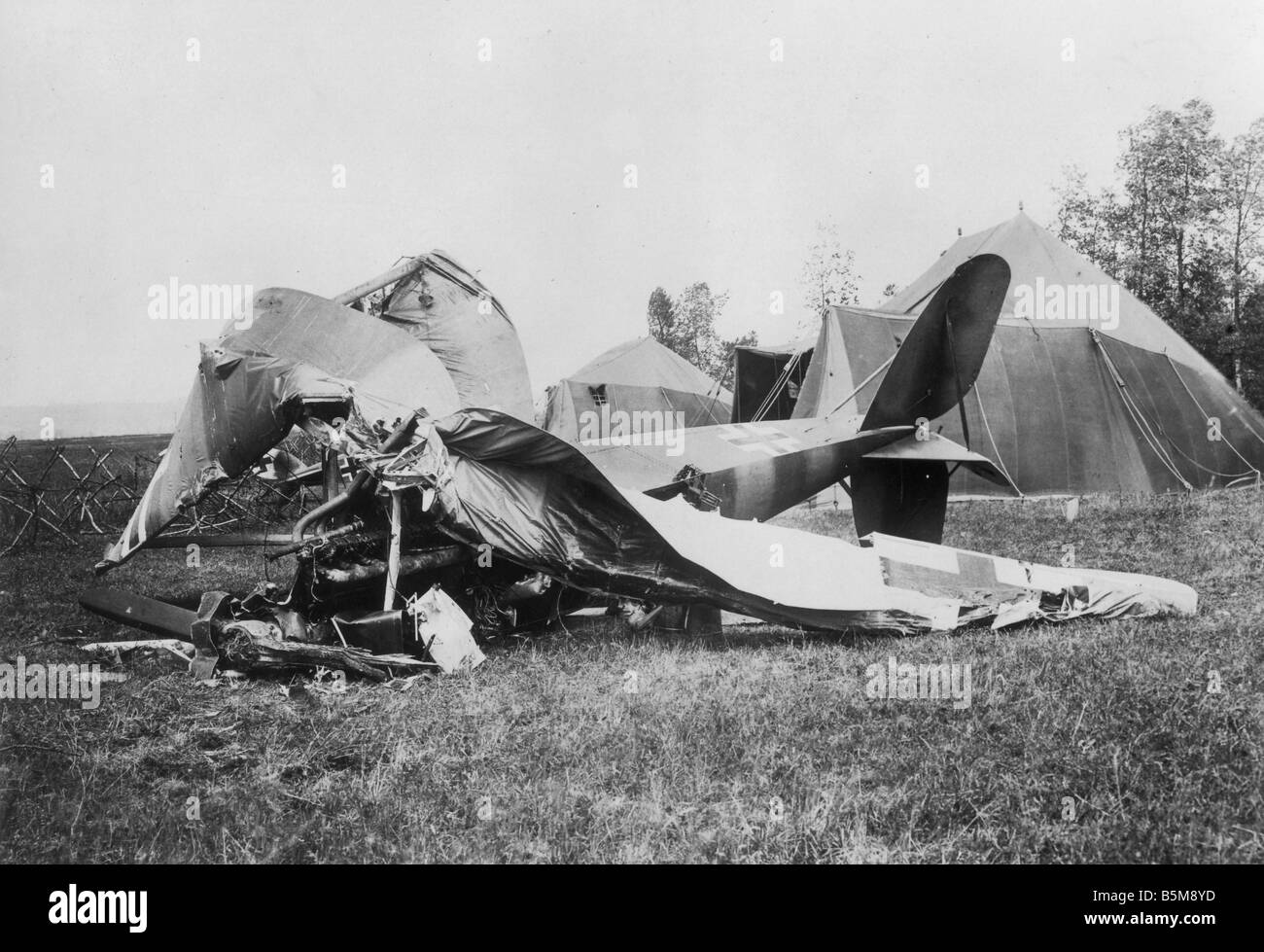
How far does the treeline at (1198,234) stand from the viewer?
13656 millimetres

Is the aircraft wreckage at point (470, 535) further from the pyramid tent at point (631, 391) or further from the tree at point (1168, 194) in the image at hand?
the pyramid tent at point (631, 391)

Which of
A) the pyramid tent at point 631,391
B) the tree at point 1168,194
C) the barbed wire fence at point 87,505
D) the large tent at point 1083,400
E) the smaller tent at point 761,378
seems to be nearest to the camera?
the barbed wire fence at point 87,505

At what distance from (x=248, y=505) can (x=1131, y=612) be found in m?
12.4

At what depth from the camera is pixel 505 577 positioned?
18.8 ft

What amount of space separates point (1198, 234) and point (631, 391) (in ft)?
45.4

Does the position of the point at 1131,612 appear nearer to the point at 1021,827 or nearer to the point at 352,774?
the point at 1021,827

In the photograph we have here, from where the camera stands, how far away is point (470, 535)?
4.88 metres

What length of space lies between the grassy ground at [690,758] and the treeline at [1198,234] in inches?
403

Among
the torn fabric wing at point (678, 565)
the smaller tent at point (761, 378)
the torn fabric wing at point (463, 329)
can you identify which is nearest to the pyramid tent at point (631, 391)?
the smaller tent at point (761, 378)

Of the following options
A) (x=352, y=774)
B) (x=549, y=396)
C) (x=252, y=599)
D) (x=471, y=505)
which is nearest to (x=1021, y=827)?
(x=352, y=774)
